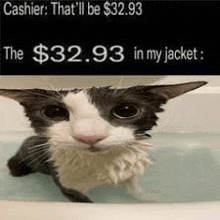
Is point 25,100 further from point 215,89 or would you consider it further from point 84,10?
point 215,89

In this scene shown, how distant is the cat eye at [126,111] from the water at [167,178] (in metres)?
0.13

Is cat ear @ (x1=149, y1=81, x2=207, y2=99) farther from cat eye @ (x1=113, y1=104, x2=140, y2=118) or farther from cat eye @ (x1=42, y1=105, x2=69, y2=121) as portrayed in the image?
cat eye @ (x1=42, y1=105, x2=69, y2=121)

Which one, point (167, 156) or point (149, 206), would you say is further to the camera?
point (167, 156)

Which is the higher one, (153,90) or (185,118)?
(153,90)

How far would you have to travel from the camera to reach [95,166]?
2.65ft

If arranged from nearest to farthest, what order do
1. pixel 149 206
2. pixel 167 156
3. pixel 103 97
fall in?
pixel 149 206 → pixel 103 97 → pixel 167 156

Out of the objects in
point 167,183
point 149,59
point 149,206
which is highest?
point 149,59

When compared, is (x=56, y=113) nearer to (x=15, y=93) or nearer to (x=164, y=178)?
(x=15, y=93)

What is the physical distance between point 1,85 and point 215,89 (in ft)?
1.62

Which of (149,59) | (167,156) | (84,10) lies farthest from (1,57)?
(167,156)

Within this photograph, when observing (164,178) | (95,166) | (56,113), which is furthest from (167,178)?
(56,113)

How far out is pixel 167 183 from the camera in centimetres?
84

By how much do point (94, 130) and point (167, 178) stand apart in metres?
0.22

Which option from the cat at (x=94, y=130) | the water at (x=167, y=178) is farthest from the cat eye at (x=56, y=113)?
the water at (x=167, y=178)
